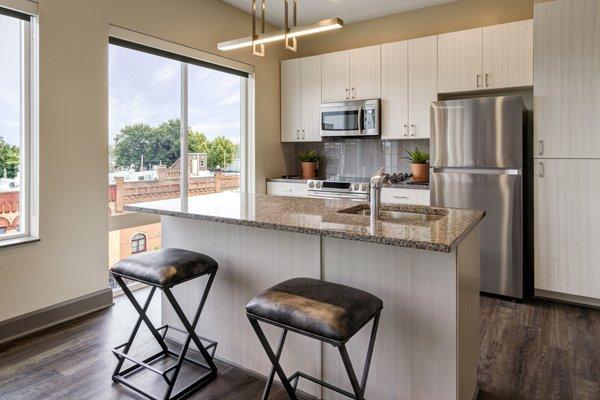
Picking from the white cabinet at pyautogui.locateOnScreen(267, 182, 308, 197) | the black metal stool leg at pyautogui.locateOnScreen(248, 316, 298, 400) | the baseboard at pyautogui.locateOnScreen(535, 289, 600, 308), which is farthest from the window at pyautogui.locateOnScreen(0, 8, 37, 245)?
the baseboard at pyautogui.locateOnScreen(535, 289, 600, 308)

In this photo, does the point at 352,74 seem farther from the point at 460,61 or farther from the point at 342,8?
the point at 460,61

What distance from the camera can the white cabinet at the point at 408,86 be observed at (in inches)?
156

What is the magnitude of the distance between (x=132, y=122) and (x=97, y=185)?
0.67 metres

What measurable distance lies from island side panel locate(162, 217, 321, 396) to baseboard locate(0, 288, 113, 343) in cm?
87

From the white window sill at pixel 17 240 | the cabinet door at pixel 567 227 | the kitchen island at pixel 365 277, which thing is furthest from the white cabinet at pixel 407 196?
the white window sill at pixel 17 240

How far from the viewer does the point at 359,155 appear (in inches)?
189

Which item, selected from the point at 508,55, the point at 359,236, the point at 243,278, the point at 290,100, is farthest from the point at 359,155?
the point at 359,236

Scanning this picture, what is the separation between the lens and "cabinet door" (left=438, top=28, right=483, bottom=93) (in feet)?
12.1

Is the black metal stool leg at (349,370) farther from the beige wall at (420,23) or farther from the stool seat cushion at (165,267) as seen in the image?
the beige wall at (420,23)

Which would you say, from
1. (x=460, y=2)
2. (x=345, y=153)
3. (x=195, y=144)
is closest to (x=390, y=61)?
(x=460, y=2)

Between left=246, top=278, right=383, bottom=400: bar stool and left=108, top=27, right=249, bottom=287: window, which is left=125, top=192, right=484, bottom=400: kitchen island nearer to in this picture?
left=246, top=278, right=383, bottom=400: bar stool

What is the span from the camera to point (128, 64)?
135 inches

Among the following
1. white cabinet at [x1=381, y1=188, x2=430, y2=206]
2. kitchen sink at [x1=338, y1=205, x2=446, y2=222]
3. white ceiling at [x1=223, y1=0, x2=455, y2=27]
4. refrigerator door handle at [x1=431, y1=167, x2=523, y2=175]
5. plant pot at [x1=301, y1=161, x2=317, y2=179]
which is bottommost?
kitchen sink at [x1=338, y1=205, x2=446, y2=222]

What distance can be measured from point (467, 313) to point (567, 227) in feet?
6.46
